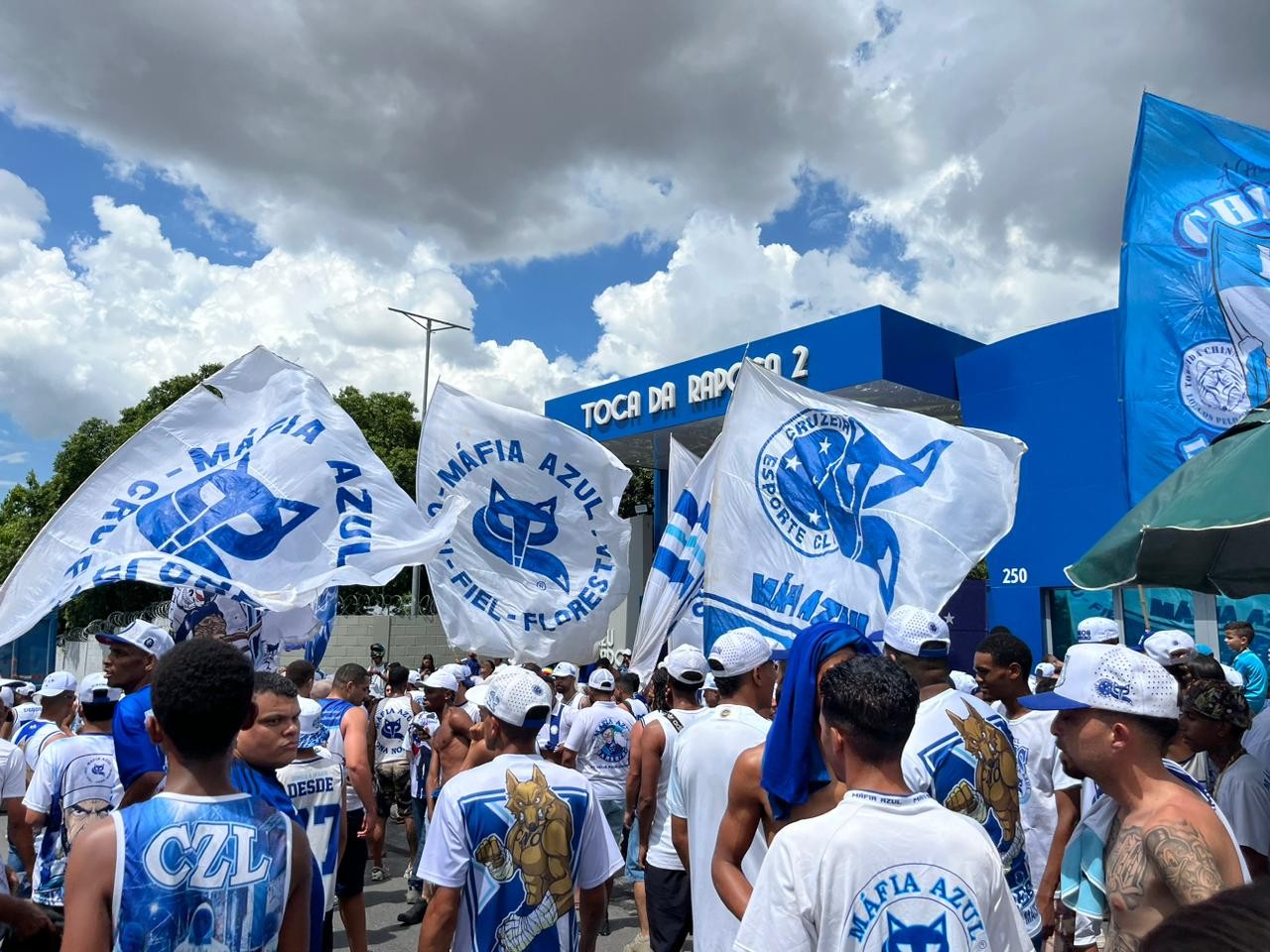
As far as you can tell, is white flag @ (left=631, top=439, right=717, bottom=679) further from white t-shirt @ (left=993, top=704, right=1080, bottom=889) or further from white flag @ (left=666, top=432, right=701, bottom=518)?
white t-shirt @ (left=993, top=704, right=1080, bottom=889)

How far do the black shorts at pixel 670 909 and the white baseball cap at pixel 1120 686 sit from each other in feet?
10.8

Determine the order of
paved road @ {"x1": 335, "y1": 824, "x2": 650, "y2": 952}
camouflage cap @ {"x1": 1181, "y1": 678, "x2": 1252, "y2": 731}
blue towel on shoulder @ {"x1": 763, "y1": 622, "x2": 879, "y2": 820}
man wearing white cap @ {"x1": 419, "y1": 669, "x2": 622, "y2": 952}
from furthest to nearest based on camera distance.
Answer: paved road @ {"x1": 335, "y1": 824, "x2": 650, "y2": 952}
camouflage cap @ {"x1": 1181, "y1": 678, "x2": 1252, "y2": 731}
man wearing white cap @ {"x1": 419, "y1": 669, "x2": 622, "y2": 952}
blue towel on shoulder @ {"x1": 763, "y1": 622, "x2": 879, "y2": 820}

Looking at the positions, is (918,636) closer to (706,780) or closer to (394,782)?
(706,780)

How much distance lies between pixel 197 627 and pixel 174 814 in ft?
13.7

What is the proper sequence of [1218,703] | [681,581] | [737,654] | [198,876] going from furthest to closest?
[681,581] < [737,654] < [1218,703] < [198,876]

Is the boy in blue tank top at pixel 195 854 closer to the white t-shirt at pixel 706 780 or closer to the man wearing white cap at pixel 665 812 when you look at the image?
the white t-shirt at pixel 706 780

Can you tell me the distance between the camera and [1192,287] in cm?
697

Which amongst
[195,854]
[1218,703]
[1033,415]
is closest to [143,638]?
[195,854]

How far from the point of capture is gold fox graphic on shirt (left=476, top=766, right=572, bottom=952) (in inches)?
139

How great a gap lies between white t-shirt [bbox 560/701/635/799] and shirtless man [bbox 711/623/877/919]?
16.1 ft

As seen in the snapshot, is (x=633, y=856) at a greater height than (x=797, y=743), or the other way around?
(x=797, y=743)

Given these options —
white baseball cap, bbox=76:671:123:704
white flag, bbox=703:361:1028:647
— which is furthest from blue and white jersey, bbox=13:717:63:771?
white flag, bbox=703:361:1028:647

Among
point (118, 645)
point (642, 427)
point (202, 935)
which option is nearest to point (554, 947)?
point (202, 935)

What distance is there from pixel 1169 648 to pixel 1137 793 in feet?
13.1
